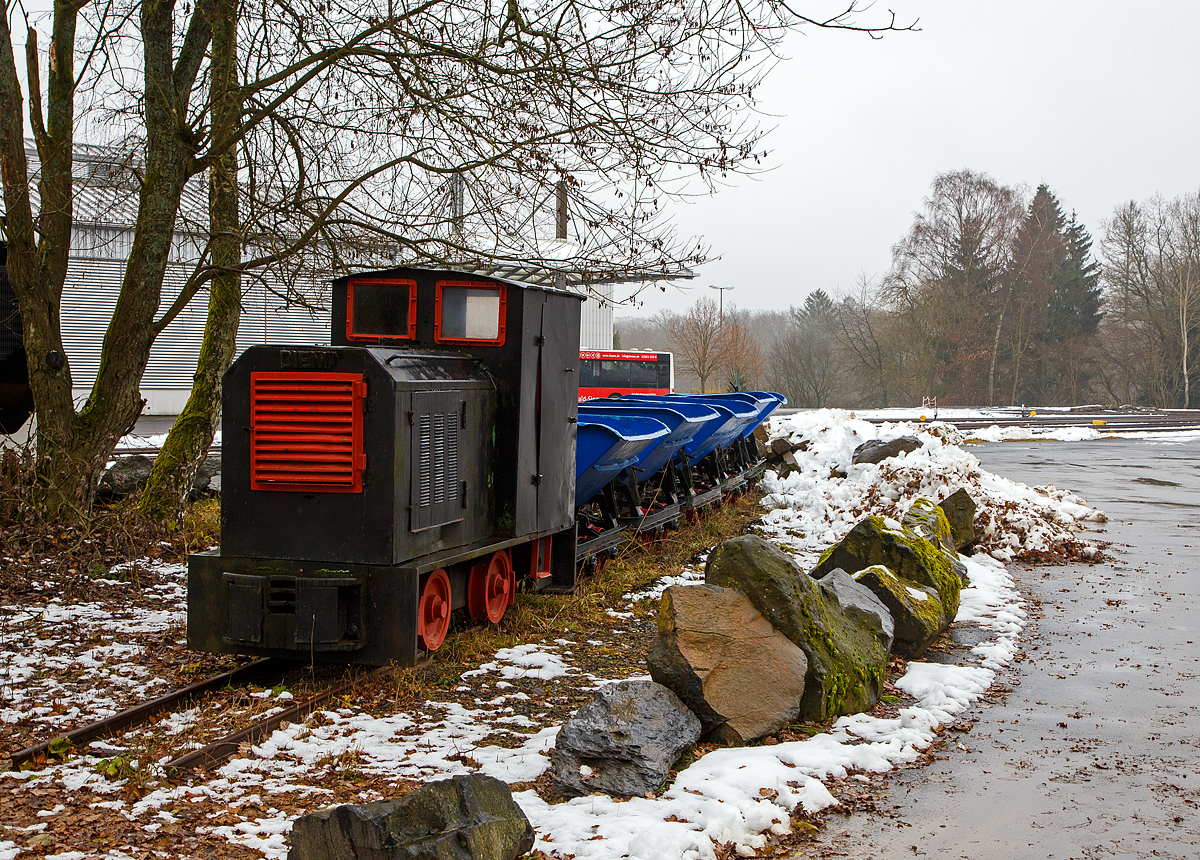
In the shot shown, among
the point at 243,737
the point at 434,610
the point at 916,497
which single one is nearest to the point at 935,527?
the point at 916,497

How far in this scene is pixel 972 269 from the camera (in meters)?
56.0

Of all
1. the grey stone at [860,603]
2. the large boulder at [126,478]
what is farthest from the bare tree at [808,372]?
the grey stone at [860,603]

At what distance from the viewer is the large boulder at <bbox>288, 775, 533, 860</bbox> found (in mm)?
3566

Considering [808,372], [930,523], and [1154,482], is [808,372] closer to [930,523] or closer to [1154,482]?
[1154,482]

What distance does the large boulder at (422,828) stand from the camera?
357 cm

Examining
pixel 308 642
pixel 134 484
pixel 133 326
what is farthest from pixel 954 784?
pixel 134 484

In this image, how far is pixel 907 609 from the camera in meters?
7.78

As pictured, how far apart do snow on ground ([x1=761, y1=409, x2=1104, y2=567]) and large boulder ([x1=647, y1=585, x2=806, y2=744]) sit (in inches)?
212

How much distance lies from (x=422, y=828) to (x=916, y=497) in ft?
37.7

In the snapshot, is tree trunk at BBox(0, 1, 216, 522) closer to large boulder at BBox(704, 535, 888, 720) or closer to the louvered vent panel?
the louvered vent panel

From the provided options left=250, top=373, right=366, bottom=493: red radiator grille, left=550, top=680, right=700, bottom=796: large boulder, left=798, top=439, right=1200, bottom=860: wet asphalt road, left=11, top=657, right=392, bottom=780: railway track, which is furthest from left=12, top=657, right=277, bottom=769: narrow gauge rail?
left=798, top=439, right=1200, bottom=860: wet asphalt road

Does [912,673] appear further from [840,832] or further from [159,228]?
[159,228]

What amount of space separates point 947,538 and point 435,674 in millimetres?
7154

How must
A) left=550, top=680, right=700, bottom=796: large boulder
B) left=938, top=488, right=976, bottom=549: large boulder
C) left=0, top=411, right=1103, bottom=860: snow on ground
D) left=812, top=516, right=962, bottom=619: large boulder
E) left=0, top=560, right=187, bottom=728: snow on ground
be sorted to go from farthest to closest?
left=938, top=488, right=976, bottom=549: large boulder < left=812, top=516, right=962, bottom=619: large boulder < left=0, top=560, right=187, bottom=728: snow on ground < left=550, top=680, right=700, bottom=796: large boulder < left=0, top=411, right=1103, bottom=860: snow on ground
